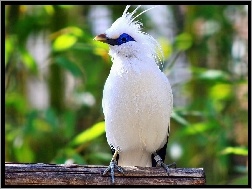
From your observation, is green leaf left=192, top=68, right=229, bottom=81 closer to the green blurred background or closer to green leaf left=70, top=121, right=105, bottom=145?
the green blurred background

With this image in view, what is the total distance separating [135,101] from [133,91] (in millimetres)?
46

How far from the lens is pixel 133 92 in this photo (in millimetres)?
2965

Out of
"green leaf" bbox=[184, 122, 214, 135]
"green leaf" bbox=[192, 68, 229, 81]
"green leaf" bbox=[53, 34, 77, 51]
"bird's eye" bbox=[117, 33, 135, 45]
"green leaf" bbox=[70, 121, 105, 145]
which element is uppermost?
"green leaf" bbox=[53, 34, 77, 51]

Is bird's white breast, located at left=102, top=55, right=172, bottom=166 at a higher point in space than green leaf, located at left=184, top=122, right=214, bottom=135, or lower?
lower

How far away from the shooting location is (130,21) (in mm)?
3127

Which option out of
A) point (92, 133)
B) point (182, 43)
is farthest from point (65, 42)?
point (182, 43)

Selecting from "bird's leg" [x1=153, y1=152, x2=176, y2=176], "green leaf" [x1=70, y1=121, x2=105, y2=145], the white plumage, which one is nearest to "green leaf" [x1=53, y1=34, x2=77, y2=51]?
"green leaf" [x1=70, y1=121, x2=105, y2=145]

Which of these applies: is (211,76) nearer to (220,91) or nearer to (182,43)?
(182,43)

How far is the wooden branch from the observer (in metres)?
2.69

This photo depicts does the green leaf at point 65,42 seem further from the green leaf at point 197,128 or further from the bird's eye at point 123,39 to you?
the bird's eye at point 123,39

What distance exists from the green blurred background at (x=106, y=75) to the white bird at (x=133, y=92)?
1026 millimetres

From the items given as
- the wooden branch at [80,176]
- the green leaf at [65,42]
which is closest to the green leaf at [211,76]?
the green leaf at [65,42]

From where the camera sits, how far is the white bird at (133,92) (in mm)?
2982

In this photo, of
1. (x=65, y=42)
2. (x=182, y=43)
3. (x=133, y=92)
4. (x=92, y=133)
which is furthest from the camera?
(x=182, y=43)
